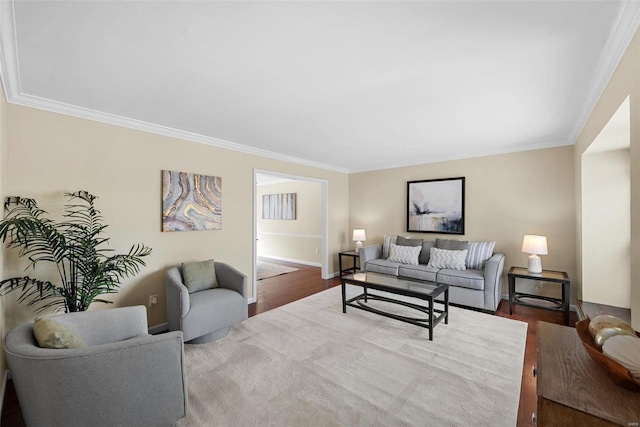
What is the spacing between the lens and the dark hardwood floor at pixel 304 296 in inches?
73.4

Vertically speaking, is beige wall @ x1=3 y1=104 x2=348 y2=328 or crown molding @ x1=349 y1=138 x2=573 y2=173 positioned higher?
crown molding @ x1=349 y1=138 x2=573 y2=173

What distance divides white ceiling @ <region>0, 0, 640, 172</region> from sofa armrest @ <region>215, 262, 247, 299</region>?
169 centimetres

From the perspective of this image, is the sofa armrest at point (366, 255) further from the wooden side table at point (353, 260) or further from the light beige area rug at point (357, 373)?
the light beige area rug at point (357, 373)

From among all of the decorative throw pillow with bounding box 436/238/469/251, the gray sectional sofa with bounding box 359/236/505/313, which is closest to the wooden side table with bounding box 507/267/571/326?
the gray sectional sofa with bounding box 359/236/505/313

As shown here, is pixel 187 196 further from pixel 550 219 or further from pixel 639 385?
pixel 550 219

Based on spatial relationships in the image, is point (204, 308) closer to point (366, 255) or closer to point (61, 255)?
point (61, 255)

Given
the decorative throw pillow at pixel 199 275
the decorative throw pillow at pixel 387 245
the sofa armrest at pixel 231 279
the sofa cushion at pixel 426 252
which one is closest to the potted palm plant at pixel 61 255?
the decorative throw pillow at pixel 199 275

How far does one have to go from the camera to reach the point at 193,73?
77.2 inches

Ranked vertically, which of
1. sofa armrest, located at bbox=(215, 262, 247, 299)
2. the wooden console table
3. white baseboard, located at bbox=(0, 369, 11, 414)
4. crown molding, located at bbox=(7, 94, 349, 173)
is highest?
crown molding, located at bbox=(7, 94, 349, 173)

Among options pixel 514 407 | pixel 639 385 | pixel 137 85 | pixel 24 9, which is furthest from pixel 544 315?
pixel 24 9

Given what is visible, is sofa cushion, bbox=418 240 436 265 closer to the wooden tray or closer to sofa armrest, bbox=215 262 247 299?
sofa armrest, bbox=215 262 247 299

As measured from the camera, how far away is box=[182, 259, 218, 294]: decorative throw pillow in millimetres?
3076

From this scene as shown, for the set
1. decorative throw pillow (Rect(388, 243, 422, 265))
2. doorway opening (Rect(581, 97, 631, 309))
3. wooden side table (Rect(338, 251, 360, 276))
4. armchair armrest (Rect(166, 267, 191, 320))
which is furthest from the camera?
wooden side table (Rect(338, 251, 360, 276))

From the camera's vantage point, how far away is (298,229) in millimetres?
7129
